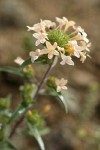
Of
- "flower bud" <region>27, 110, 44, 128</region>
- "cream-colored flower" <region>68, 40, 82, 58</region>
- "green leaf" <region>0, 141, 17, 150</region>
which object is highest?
"cream-colored flower" <region>68, 40, 82, 58</region>

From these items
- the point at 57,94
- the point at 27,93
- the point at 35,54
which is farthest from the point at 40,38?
the point at 27,93

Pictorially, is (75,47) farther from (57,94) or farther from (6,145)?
(6,145)

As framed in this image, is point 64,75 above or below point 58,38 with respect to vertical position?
above

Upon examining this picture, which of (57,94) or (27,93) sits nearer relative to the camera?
(57,94)

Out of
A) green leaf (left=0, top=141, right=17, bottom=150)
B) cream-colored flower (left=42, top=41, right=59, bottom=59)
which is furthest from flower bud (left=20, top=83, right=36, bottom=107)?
cream-colored flower (left=42, top=41, right=59, bottom=59)

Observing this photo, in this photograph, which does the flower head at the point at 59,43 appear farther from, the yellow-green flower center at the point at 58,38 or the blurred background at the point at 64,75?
the blurred background at the point at 64,75

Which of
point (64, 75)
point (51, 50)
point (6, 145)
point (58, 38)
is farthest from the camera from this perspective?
point (64, 75)

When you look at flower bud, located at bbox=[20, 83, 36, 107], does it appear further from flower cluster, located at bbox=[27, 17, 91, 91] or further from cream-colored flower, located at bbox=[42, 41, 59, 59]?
cream-colored flower, located at bbox=[42, 41, 59, 59]

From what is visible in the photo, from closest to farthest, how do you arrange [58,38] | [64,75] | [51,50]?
[51,50] → [58,38] → [64,75]

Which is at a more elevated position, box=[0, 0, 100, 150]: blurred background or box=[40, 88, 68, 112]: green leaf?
box=[0, 0, 100, 150]: blurred background
